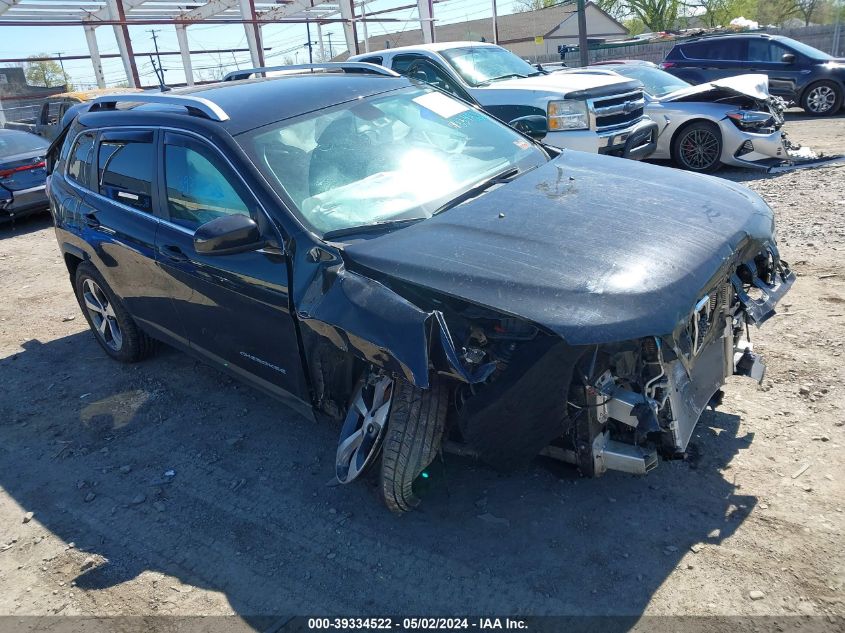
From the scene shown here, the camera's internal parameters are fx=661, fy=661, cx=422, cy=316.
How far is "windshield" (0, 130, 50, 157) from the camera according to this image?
1044 cm

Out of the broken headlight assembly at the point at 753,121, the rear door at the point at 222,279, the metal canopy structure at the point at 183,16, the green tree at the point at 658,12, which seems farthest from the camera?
the green tree at the point at 658,12

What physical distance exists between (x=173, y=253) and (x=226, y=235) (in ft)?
3.03

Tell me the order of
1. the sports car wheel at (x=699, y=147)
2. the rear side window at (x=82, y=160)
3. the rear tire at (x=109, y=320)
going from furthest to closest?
the sports car wheel at (x=699, y=147) < the rear tire at (x=109, y=320) < the rear side window at (x=82, y=160)

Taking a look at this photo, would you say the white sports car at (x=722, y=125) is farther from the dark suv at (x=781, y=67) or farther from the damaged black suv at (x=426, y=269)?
the damaged black suv at (x=426, y=269)

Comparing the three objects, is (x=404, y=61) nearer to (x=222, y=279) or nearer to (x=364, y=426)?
(x=222, y=279)

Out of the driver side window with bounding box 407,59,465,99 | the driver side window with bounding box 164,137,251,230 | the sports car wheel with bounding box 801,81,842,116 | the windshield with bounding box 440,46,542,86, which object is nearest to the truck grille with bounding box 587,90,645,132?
the windshield with bounding box 440,46,542,86

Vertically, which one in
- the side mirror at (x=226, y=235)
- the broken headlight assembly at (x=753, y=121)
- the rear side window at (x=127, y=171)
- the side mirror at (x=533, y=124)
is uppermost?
the rear side window at (x=127, y=171)

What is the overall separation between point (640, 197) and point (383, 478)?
1864 millimetres

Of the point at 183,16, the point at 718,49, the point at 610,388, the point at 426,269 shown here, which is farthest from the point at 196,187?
the point at 183,16

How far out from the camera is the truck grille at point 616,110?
26.5 feet

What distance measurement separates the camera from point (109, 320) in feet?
16.9

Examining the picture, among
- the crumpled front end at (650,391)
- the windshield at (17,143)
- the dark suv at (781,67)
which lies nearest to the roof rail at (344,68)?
the crumpled front end at (650,391)

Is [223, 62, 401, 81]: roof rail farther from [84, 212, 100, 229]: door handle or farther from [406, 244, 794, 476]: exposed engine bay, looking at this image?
[406, 244, 794, 476]: exposed engine bay

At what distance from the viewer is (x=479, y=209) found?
328 centimetres
